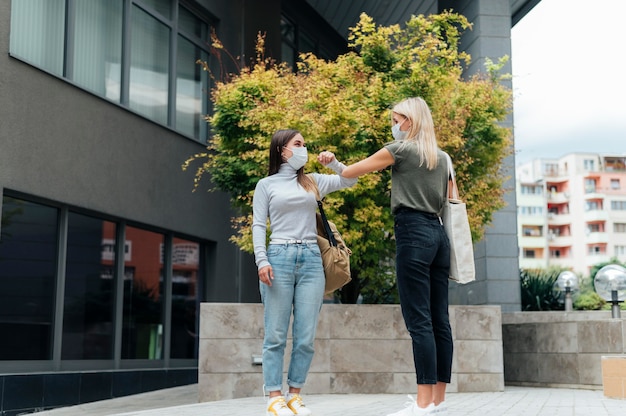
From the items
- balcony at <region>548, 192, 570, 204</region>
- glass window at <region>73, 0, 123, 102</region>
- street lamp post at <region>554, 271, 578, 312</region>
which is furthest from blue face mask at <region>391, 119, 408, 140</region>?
balcony at <region>548, 192, 570, 204</region>

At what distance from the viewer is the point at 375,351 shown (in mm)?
9469

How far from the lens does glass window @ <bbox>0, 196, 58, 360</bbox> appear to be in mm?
10109

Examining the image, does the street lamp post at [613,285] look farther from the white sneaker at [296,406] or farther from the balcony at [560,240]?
the balcony at [560,240]

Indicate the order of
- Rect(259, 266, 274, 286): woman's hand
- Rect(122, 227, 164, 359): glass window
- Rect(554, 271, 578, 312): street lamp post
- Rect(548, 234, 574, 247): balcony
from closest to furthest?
1. Rect(259, 266, 274, 286): woman's hand
2. Rect(122, 227, 164, 359): glass window
3. Rect(554, 271, 578, 312): street lamp post
4. Rect(548, 234, 574, 247): balcony

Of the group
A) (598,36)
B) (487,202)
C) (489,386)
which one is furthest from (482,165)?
(598,36)

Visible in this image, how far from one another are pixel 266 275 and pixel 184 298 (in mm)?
9478

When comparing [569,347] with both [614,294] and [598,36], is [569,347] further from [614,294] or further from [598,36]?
[598,36]

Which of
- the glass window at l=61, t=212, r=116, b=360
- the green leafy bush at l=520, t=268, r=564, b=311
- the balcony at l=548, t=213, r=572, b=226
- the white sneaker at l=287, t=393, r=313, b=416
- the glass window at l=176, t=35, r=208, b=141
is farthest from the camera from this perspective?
the balcony at l=548, t=213, r=572, b=226

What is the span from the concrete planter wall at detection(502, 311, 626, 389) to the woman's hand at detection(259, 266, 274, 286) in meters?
6.21

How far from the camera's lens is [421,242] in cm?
503

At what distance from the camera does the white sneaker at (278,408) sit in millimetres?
5191

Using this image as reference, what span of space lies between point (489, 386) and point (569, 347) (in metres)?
1.66

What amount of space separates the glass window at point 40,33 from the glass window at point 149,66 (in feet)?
6.25

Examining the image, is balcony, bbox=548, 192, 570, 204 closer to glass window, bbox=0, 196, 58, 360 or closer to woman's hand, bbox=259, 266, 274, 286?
glass window, bbox=0, 196, 58, 360
